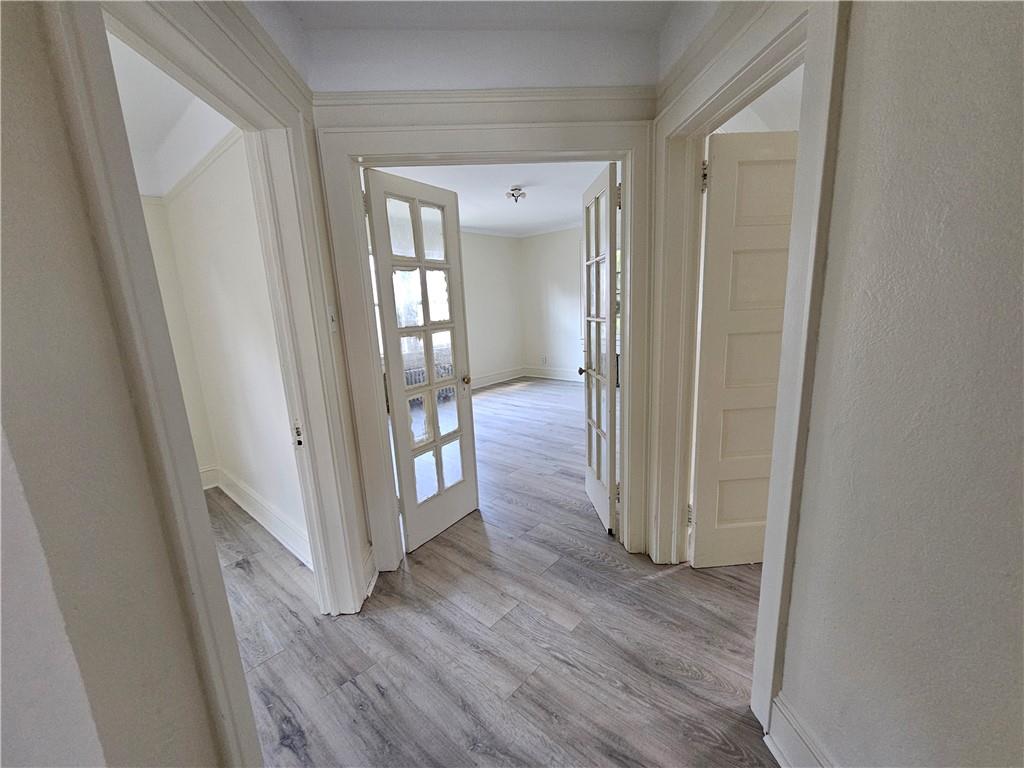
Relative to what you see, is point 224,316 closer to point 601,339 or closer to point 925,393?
point 601,339

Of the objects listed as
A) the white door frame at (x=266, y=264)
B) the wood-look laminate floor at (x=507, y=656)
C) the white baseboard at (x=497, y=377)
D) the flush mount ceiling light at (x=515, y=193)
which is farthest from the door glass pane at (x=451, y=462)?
the white baseboard at (x=497, y=377)

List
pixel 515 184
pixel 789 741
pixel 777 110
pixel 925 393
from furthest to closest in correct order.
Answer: pixel 515 184
pixel 777 110
pixel 789 741
pixel 925 393

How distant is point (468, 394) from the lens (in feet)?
7.93

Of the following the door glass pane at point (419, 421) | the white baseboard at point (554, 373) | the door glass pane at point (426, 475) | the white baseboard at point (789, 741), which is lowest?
the white baseboard at point (789, 741)

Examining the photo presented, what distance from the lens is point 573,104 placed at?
164cm

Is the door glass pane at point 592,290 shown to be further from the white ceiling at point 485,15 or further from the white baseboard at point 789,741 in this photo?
the white baseboard at point 789,741

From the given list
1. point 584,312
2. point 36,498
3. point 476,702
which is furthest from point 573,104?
point 476,702

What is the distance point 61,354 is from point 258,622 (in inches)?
66.5

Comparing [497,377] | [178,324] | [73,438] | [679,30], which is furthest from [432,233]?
[497,377]

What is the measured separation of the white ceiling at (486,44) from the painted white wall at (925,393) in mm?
1036

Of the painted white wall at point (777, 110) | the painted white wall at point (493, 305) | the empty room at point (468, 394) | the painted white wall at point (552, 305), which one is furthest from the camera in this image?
the painted white wall at point (552, 305)

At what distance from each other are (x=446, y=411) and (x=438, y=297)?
0.68m

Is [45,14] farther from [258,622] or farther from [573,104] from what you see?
[258,622]

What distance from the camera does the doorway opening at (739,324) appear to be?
1.59 meters
